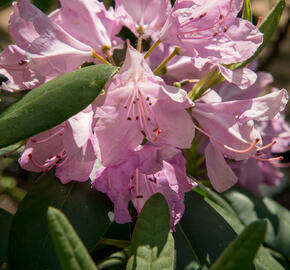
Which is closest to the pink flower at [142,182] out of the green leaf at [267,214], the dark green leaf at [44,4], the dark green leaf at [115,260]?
the dark green leaf at [115,260]

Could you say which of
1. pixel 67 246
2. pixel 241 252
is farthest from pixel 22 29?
pixel 241 252

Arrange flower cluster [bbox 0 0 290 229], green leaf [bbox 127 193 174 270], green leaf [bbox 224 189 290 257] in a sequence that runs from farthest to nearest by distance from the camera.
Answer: green leaf [bbox 224 189 290 257] < flower cluster [bbox 0 0 290 229] < green leaf [bbox 127 193 174 270]

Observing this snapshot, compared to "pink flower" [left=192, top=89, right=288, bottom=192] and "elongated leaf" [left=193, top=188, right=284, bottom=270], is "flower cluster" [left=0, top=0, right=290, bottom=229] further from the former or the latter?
"elongated leaf" [left=193, top=188, right=284, bottom=270]

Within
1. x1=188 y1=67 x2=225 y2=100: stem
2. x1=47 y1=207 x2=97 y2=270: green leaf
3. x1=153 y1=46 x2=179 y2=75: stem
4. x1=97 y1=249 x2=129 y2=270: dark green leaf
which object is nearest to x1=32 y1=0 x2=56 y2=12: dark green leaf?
x1=153 y1=46 x2=179 y2=75: stem

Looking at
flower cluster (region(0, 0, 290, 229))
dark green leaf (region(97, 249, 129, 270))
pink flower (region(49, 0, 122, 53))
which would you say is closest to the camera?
flower cluster (region(0, 0, 290, 229))

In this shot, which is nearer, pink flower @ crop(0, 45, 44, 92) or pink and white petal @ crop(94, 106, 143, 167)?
pink and white petal @ crop(94, 106, 143, 167)

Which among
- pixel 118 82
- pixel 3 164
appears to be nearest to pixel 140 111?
pixel 118 82

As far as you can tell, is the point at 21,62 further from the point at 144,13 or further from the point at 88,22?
the point at 144,13

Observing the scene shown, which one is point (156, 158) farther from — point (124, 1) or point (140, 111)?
point (124, 1)
